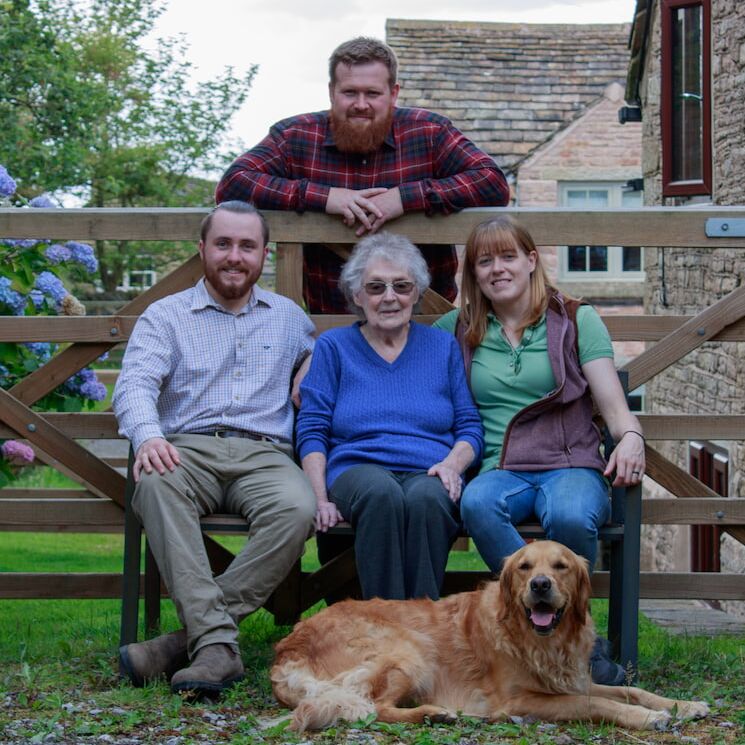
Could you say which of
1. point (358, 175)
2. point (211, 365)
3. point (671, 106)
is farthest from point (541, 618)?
point (671, 106)

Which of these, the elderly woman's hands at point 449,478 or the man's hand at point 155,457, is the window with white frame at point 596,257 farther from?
the man's hand at point 155,457

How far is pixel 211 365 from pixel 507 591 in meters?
1.43

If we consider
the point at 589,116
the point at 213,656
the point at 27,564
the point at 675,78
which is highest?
the point at 589,116

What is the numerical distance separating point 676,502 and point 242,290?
188 cm

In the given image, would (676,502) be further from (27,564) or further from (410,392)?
(27,564)

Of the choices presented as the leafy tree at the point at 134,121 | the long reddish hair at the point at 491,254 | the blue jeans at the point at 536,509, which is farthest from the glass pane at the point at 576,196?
the blue jeans at the point at 536,509

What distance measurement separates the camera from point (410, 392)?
4.50 meters

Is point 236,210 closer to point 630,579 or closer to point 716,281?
point 630,579

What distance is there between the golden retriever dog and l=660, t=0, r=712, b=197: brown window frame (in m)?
7.09

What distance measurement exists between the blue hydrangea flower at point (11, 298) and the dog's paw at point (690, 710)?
10.4ft

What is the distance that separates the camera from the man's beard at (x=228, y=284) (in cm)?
462

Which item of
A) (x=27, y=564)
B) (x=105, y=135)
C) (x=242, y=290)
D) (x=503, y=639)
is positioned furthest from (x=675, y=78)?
(x=105, y=135)

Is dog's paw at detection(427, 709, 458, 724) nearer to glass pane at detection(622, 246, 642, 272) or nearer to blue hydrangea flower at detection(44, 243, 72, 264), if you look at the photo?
blue hydrangea flower at detection(44, 243, 72, 264)

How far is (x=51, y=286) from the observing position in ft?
18.0
